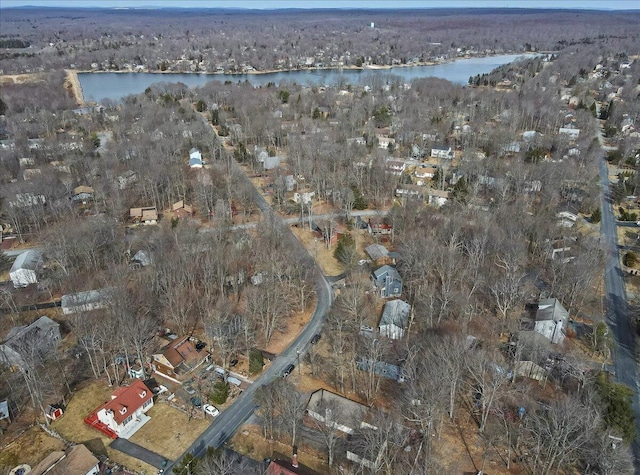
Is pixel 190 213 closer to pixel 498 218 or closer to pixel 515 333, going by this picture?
pixel 498 218

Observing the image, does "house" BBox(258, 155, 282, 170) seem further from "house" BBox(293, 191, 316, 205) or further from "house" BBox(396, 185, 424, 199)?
"house" BBox(396, 185, 424, 199)

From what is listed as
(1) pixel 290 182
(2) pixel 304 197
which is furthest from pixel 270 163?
(2) pixel 304 197

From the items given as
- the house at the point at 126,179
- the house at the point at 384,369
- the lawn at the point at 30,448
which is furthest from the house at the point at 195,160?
the lawn at the point at 30,448

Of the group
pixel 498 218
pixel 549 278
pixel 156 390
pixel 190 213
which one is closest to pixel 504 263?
pixel 549 278

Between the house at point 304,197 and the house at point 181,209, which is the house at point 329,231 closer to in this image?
the house at point 304,197

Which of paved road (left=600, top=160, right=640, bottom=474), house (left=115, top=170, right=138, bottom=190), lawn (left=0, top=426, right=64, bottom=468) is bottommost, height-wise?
lawn (left=0, top=426, right=64, bottom=468)

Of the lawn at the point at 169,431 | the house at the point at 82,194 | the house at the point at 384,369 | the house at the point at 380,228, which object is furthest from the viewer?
the house at the point at 82,194

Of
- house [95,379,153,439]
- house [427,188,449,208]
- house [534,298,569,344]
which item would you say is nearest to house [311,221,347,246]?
house [427,188,449,208]
